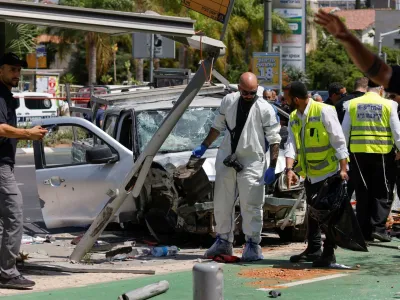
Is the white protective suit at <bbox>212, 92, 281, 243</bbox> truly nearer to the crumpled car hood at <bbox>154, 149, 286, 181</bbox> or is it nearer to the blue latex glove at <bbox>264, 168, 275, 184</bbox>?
the blue latex glove at <bbox>264, 168, 275, 184</bbox>

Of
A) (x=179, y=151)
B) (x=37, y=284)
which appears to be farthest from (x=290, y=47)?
(x=37, y=284)

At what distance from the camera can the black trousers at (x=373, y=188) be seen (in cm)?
1136

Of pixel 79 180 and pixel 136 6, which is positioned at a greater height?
pixel 136 6

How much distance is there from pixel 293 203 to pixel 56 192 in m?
2.87

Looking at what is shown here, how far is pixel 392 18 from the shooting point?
314 feet

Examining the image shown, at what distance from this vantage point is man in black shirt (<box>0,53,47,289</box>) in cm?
832

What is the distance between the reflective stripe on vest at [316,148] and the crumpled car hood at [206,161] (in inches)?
38.8

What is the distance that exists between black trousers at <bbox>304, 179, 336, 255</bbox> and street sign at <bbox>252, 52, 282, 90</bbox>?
507 inches

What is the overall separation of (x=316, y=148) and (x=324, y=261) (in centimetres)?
115

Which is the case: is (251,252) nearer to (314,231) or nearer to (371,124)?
(314,231)

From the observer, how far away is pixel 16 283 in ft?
27.3

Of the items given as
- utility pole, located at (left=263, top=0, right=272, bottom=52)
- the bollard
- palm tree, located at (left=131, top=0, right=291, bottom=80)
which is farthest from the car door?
palm tree, located at (left=131, top=0, right=291, bottom=80)

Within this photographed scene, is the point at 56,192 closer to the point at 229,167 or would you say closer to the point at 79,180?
the point at 79,180

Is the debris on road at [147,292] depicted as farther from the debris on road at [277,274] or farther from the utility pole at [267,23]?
the utility pole at [267,23]
